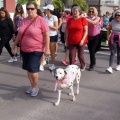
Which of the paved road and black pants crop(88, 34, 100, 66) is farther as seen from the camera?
black pants crop(88, 34, 100, 66)

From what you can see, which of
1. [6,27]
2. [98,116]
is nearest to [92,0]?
[6,27]

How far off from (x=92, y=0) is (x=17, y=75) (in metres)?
48.7

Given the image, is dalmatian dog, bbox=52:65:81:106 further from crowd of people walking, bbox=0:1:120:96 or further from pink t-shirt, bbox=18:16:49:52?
pink t-shirt, bbox=18:16:49:52

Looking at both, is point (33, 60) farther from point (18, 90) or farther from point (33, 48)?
point (18, 90)

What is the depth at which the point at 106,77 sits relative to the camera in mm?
7156

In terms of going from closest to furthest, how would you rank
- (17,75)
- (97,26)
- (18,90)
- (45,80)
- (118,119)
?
(118,119), (18,90), (45,80), (17,75), (97,26)

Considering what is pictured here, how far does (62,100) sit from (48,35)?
3.93 feet

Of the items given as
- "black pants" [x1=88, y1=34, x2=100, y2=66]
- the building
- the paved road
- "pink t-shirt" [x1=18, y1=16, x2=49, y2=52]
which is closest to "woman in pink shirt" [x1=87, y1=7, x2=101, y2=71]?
"black pants" [x1=88, y1=34, x2=100, y2=66]

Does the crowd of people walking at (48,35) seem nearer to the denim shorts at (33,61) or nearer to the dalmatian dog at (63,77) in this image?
the denim shorts at (33,61)

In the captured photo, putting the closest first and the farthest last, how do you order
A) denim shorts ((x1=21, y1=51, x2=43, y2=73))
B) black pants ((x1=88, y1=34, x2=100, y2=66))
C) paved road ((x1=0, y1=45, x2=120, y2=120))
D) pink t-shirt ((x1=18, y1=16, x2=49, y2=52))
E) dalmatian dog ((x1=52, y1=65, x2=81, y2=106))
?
paved road ((x1=0, y1=45, x2=120, y2=120))
dalmatian dog ((x1=52, y1=65, x2=81, y2=106))
pink t-shirt ((x1=18, y1=16, x2=49, y2=52))
denim shorts ((x1=21, y1=51, x2=43, y2=73))
black pants ((x1=88, y1=34, x2=100, y2=66))

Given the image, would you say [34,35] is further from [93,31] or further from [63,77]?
[93,31]

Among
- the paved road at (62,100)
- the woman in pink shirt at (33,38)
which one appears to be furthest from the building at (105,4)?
the woman in pink shirt at (33,38)

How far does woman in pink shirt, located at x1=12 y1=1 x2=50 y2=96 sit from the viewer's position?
505 centimetres

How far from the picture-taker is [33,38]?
16.7 feet
